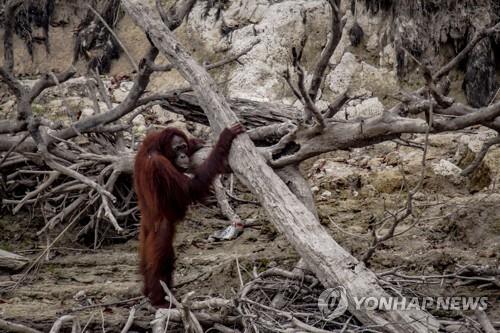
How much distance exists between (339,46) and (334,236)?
4.57 meters

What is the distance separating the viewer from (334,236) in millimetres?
6660

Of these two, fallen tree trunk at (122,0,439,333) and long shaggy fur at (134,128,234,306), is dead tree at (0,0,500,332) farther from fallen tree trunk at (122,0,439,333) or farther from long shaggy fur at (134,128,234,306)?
long shaggy fur at (134,128,234,306)

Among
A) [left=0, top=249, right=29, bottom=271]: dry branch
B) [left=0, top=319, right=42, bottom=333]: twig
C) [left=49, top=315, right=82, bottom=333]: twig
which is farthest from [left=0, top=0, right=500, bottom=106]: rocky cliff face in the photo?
[left=0, top=319, right=42, bottom=333]: twig

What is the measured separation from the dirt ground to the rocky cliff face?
4.58ft

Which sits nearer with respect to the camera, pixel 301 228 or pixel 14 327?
pixel 301 228

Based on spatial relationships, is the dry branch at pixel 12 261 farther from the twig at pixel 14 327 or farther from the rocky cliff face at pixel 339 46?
the rocky cliff face at pixel 339 46

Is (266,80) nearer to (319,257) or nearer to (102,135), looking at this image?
(102,135)

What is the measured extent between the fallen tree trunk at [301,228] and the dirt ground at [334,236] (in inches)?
15.5

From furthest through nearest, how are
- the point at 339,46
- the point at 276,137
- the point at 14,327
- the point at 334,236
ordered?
the point at 339,46, the point at 334,236, the point at 276,137, the point at 14,327

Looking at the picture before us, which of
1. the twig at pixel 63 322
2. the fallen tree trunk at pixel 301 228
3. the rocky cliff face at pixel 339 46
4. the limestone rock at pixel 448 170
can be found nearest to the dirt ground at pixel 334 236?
the limestone rock at pixel 448 170

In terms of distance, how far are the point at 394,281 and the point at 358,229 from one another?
7.01 ft

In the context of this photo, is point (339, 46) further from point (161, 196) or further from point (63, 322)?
point (63, 322)

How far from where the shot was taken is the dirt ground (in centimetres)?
569

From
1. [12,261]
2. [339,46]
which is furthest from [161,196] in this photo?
[339,46]
